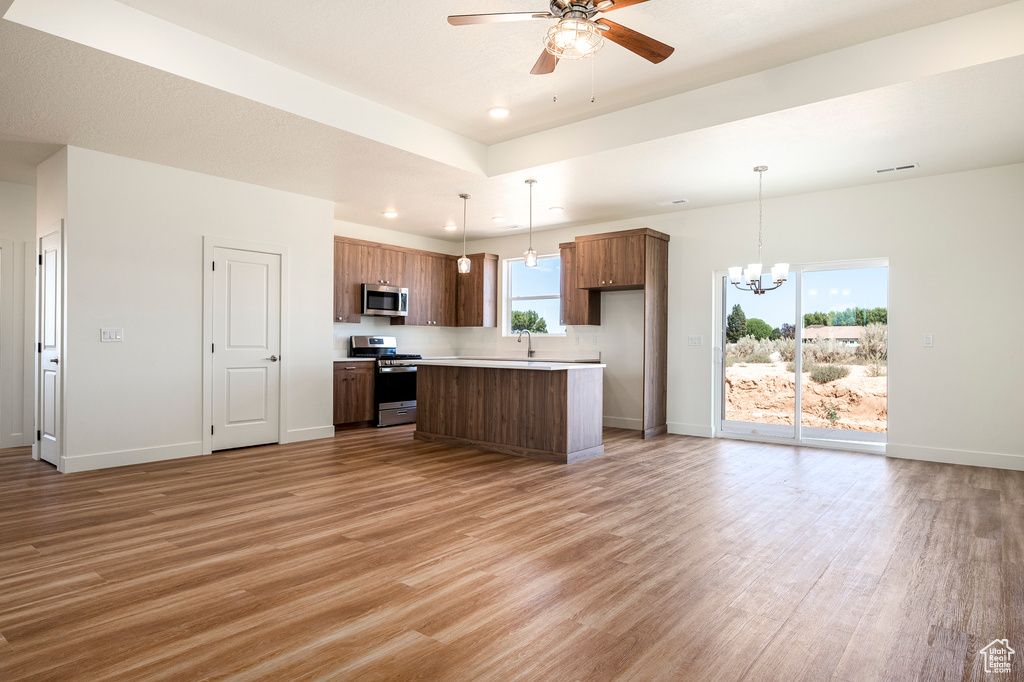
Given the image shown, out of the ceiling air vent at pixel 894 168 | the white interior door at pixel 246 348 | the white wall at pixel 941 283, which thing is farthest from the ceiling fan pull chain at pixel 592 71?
the white interior door at pixel 246 348

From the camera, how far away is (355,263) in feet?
24.9

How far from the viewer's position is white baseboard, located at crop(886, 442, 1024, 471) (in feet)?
16.6

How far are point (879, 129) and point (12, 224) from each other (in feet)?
25.9

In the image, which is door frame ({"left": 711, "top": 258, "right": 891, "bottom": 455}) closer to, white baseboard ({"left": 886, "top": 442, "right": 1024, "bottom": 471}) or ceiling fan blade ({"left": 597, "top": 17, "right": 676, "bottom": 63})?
white baseboard ({"left": 886, "top": 442, "right": 1024, "bottom": 471})

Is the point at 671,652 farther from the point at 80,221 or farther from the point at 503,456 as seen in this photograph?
the point at 80,221

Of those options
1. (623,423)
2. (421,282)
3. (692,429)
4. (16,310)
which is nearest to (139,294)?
(16,310)

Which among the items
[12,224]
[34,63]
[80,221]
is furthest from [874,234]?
[12,224]

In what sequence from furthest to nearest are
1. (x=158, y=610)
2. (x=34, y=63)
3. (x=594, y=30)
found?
(x=34, y=63), (x=594, y=30), (x=158, y=610)

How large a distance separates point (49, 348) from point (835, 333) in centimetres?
757

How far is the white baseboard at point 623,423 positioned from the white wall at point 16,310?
6432mm

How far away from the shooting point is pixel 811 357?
6.21 m

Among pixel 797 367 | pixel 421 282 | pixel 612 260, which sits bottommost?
pixel 797 367

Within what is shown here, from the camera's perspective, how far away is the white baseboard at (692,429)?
6.73 meters

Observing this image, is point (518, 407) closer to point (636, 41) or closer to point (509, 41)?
point (509, 41)
